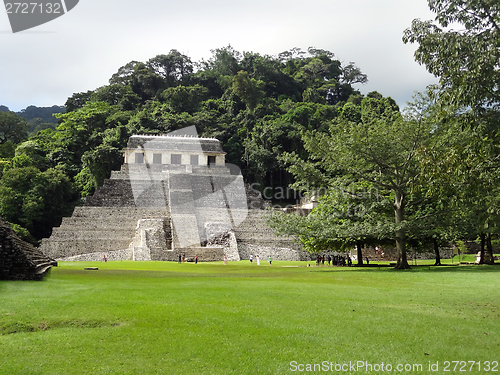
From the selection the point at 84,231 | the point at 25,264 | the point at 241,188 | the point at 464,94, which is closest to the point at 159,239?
the point at 84,231

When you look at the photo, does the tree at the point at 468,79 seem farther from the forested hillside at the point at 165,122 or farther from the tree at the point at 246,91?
the tree at the point at 246,91

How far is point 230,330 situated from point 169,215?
89.9 ft

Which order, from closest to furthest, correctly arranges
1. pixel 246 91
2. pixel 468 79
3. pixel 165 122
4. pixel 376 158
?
pixel 468 79, pixel 376 158, pixel 165 122, pixel 246 91

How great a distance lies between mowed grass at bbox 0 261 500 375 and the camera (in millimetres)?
4855

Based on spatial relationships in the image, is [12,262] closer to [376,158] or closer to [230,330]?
[230,330]

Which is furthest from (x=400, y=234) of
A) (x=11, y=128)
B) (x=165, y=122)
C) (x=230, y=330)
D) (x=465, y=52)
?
(x=11, y=128)

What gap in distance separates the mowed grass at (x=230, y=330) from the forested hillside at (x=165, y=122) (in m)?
30.7

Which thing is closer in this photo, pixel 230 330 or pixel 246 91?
pixel 230 330

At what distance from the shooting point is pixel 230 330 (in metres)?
6.00

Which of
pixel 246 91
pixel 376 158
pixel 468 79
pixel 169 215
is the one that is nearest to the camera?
pixel 468 79

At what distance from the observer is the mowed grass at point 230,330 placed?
4.86 metres

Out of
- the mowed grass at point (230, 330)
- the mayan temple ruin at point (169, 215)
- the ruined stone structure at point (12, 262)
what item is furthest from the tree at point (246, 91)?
the mowed grass at point (230, 330)

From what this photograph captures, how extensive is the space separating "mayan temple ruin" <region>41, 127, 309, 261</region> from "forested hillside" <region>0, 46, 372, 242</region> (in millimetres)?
5955

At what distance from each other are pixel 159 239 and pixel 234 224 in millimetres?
6753
